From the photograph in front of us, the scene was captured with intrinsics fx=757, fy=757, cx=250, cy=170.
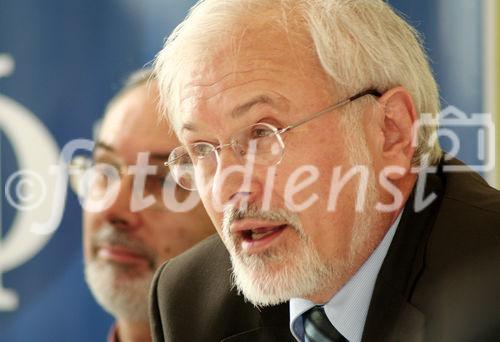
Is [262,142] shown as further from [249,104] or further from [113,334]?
[113,334]

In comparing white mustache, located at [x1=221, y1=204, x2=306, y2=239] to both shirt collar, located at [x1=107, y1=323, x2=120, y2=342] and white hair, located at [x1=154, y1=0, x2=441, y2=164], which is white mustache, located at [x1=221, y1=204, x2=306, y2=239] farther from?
shirt collar, located at [x1=107, y1=323, x2=120, y2=342]

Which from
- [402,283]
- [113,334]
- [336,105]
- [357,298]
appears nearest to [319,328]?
[357,298]

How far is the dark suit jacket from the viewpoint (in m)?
1.33

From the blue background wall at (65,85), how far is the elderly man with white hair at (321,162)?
2.54 ft

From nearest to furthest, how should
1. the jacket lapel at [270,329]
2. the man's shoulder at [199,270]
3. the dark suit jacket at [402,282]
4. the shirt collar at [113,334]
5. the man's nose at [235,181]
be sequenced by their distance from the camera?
1. the dark suit jacket at [402,282]
2. the man's nose at [235,181]
3. the jacket lapel at [270,329]
4. the man's shoulder at [199,270]
5. the shirt collar at [113,334]

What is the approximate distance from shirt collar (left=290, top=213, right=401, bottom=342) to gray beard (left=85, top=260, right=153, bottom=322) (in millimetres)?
890

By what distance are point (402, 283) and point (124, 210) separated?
107cm

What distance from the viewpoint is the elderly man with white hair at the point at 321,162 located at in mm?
1439

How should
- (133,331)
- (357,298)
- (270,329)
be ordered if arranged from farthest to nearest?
(133,331), (270,329), (357,298)

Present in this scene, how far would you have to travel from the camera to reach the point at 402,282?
4.67 feet

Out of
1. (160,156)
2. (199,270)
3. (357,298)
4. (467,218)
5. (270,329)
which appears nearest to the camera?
(467,218)

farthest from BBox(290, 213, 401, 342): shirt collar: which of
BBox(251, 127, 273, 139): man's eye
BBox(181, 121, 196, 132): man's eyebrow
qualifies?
BBox(181, 121, 196, 132): man's eyebrow

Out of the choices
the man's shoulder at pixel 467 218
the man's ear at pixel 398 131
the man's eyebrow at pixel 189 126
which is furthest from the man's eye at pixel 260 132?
the man's shoulder at pixel 467 218

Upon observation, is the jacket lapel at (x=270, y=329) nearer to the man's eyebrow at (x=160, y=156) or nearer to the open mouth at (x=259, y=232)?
the open mouth at (x=259, y=232)
